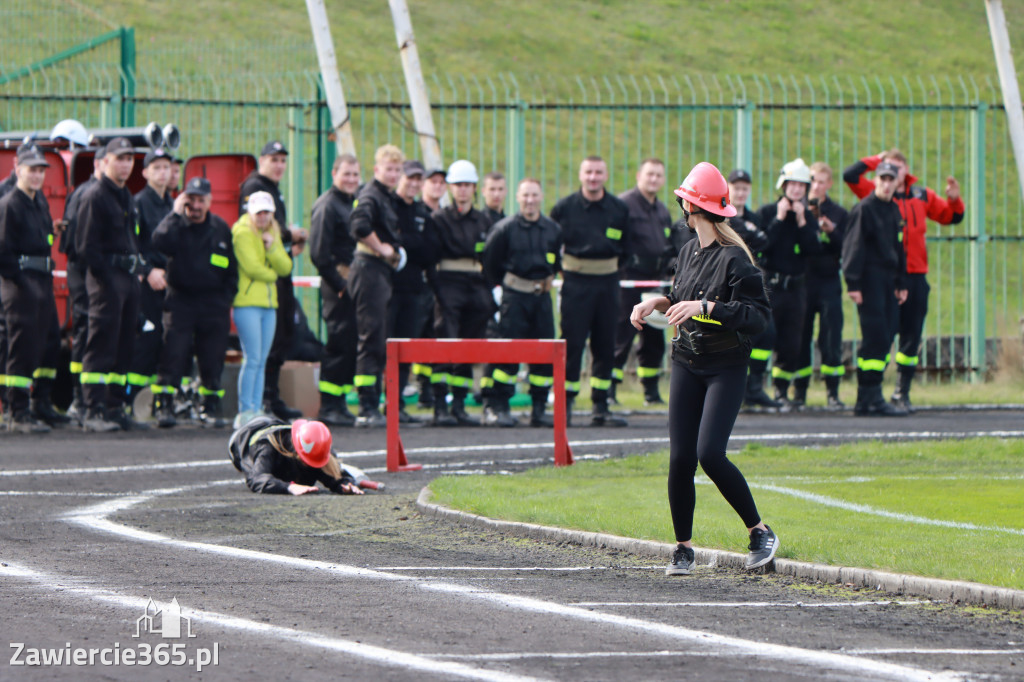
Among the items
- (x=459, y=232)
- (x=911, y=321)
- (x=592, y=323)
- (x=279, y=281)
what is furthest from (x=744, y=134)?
(x=279, y=281)

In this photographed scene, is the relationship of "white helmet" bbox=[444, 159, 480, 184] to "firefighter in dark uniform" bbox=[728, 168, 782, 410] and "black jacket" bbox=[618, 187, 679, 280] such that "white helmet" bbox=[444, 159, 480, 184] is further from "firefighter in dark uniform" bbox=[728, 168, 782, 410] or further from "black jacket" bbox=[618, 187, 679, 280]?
"firefighter in dark uniform" bbox=[728, 168, 782, 410]

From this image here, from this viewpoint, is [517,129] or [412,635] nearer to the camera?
[412,635]

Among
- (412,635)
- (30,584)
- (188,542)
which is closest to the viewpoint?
(412,635)

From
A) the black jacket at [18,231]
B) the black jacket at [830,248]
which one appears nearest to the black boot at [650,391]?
the black jacket at [830,248]

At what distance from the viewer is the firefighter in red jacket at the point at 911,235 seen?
Result: 1722cm

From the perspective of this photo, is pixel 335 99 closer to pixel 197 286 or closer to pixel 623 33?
pixel 197 286

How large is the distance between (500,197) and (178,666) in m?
11.4

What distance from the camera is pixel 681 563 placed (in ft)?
25.4

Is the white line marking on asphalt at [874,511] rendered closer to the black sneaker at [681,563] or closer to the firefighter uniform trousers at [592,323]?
the black sneaker at [681,563]

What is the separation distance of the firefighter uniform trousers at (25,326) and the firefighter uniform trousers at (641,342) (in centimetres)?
606

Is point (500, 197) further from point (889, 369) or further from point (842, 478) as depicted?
point (889, 369)

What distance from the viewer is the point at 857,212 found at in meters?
16.8

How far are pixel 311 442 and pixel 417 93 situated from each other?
10557mm

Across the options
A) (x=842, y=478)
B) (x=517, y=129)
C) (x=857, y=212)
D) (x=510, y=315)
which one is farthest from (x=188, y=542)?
(x=517, y=129)
